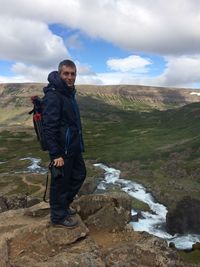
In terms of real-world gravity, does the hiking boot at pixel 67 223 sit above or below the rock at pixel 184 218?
above

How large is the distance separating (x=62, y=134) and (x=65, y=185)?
2362 mm

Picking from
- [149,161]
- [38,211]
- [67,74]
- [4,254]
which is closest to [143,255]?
[4,254]

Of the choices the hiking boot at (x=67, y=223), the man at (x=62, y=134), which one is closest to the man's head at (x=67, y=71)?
the man at (x=62, y=134)

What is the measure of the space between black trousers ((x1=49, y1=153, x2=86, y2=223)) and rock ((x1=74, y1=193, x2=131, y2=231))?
350 centimetres

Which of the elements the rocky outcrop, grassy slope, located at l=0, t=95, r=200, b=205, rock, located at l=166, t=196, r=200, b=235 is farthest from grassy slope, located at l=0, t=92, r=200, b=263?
the rocky outcrop

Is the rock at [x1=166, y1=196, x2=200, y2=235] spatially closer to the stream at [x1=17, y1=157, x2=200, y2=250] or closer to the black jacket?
the stream at [x1=17, y1=157, x2=200, y2=250]

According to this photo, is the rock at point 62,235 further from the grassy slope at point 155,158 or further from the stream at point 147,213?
the grassy slope at point 155,158

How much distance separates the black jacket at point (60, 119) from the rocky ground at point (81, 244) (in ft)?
12.7

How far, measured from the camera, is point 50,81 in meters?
17.7

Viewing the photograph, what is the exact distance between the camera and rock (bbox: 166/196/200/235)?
7331 cm

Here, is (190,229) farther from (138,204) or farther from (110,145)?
(110,145)

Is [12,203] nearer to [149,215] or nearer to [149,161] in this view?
[149,215]

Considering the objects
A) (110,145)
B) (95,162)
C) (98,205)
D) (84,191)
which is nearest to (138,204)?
(84,191)

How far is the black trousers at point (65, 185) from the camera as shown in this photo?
18047 millimetres
